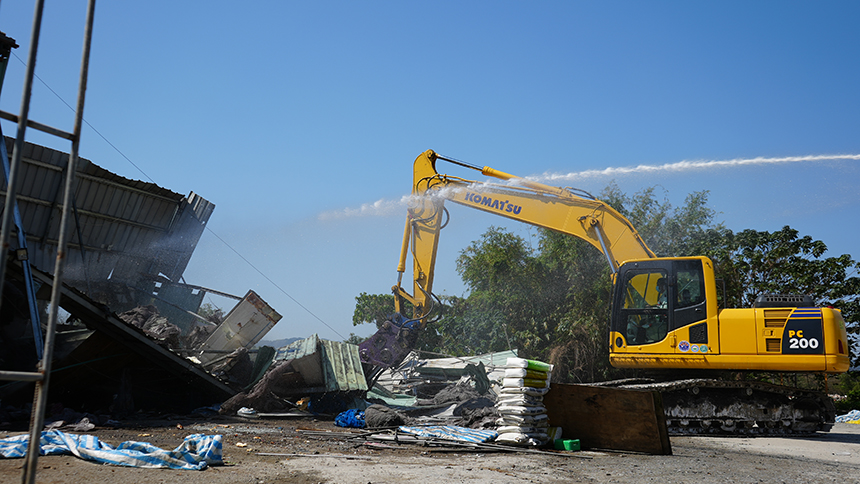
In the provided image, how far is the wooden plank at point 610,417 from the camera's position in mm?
8125

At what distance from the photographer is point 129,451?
5.55 metres

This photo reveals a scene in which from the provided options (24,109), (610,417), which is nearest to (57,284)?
(24,109)

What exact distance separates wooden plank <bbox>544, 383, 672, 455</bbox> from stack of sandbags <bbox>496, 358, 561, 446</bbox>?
0.37 m

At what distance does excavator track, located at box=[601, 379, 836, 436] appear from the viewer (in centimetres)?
1136

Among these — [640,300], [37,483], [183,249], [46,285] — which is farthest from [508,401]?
[183,249]

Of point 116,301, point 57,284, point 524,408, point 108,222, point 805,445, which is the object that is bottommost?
point 805,445

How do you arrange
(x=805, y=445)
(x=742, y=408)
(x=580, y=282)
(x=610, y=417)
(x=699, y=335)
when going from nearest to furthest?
(x=610, y=417), (x=805, y=445), (x=699, y=335), (x=742, y=408), (x=580, y=282)

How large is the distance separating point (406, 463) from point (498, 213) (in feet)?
26.7

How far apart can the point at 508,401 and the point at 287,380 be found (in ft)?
17.2

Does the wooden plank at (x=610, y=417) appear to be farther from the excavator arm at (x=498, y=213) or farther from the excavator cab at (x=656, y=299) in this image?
the excavator arm at (x=498, y=213)

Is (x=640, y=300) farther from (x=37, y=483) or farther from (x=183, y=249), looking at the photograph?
(x=183, y=249)

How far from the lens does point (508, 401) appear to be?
8.15m

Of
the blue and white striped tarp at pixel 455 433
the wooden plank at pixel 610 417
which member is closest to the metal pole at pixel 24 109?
the blue and white striped tarp at pixel 455 433

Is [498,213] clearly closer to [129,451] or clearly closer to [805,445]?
[805,445]
